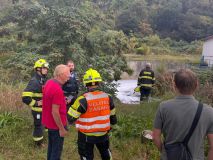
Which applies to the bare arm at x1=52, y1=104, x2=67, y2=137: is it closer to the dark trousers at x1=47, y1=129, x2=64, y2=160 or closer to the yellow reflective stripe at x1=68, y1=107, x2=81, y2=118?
the dark trousers at x1=47, y1=129, x2=64, y2=160

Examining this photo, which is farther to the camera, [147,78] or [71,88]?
[147,78]

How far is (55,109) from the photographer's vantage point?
4367 mm

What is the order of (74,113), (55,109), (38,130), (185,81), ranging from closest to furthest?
(185,81)
(74,113)
(55,109)
(38,130)

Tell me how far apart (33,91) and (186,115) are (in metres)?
3.70

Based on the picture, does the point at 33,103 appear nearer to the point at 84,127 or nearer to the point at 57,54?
the point at 84,127

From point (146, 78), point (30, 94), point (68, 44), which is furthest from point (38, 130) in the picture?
point (68, 44)

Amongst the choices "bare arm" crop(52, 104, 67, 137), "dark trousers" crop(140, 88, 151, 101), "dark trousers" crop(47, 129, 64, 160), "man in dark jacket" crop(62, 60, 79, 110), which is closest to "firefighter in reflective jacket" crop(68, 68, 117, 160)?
"bare arm" crop(52, 104, 67, 137)

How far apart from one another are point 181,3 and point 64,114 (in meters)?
57.6

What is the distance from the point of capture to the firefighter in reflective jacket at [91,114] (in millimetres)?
4020

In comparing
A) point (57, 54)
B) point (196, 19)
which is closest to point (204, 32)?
point (196, 19)

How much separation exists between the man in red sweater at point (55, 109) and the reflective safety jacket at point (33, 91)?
120cm

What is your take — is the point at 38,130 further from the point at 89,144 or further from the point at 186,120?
the point at 186,120

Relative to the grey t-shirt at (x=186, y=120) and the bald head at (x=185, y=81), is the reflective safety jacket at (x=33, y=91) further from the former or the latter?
the bald head at (x=185, y=81)

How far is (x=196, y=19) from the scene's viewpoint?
53.3 m
